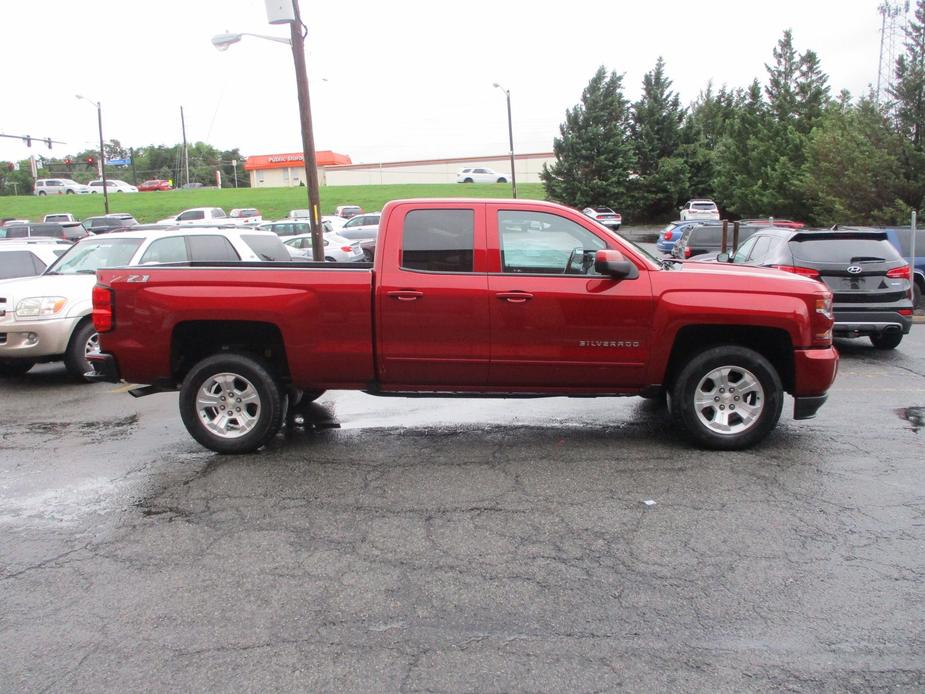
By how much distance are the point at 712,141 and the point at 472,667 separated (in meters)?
55.3

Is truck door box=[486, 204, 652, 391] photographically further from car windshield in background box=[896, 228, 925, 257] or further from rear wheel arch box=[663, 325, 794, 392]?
car windshield in background box=[896, 228, 925, 257]

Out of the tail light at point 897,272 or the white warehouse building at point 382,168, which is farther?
the white warehouse building at point 382,168

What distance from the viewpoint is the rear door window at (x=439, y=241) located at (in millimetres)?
6109

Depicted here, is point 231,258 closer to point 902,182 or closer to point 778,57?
point 902,182

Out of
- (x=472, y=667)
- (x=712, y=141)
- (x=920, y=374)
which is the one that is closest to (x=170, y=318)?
(x=472, y=667)

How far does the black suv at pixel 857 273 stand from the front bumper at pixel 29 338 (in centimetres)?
899

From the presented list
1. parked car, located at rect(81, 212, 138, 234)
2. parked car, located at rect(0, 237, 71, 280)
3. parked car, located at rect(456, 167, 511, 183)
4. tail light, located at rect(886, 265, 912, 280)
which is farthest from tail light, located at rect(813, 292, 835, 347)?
parked car, located at rect(456, 167, 511, 183)

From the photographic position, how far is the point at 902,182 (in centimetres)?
2433

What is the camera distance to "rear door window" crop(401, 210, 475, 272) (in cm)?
611

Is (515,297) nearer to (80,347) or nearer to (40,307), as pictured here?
(80,347)

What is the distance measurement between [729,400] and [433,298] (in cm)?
241

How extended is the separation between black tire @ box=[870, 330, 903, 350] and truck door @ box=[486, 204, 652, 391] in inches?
265

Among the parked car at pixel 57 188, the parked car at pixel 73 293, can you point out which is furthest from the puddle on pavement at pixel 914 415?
the parked car at pixel 57 188

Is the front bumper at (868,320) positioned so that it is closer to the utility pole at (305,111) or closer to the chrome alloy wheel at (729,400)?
the chrome alloy wheel at (729,400)
